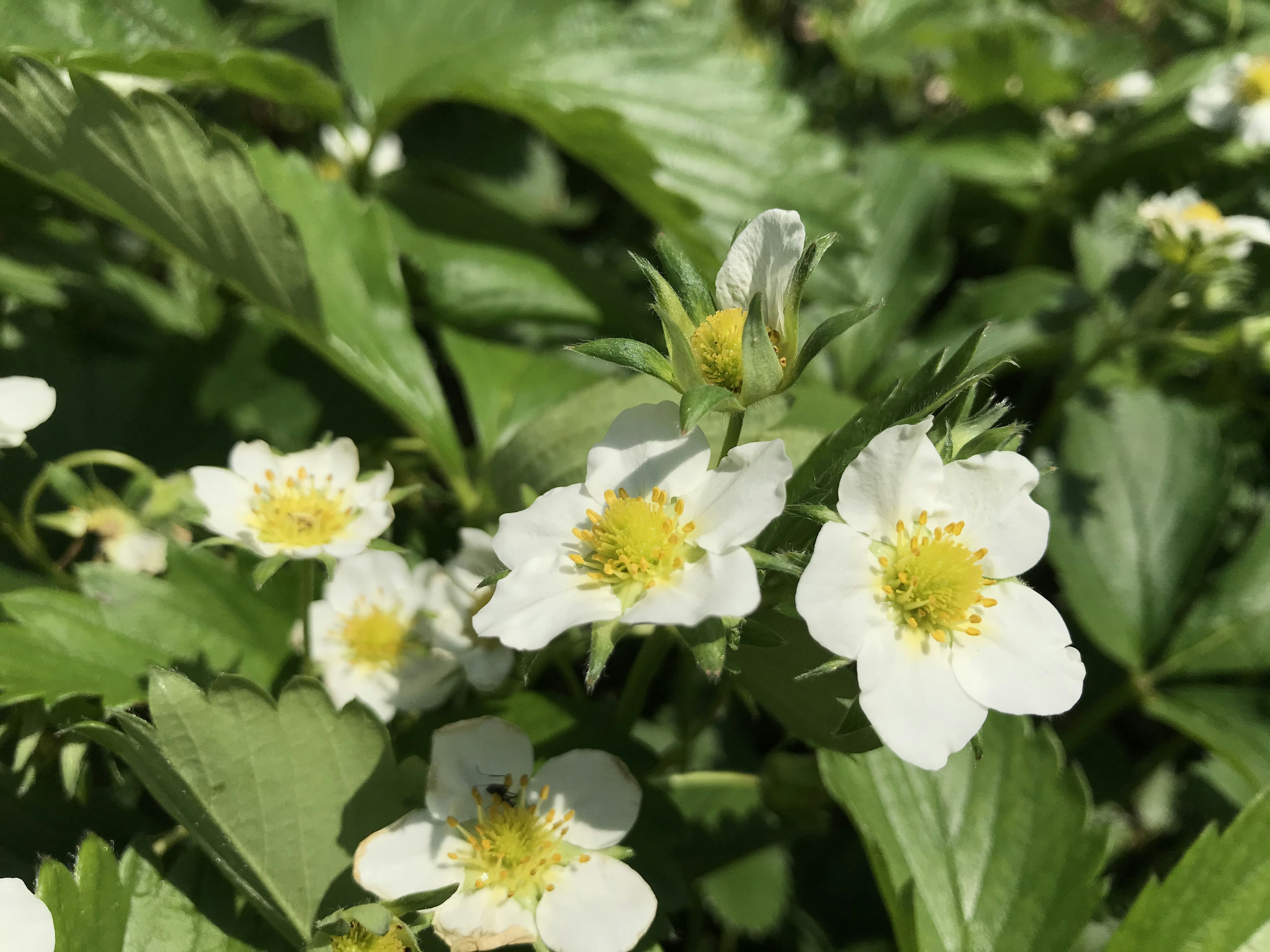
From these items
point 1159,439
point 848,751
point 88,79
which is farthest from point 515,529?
point 1159,439

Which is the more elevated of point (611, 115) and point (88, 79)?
point (88, 79)

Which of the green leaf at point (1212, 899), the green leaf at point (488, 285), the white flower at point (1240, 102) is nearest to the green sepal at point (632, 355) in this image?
the green leaf at point (1212, 899)

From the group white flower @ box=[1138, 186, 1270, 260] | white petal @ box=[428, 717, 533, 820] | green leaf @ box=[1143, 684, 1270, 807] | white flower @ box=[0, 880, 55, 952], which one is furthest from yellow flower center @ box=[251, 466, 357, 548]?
white flower @ box=[1138, 186, 1270, 260]

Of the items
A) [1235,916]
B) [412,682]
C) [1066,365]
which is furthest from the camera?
[1066,365]

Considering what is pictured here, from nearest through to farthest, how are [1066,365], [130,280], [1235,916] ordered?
[1235,916] → [130,280] → [1066,365]

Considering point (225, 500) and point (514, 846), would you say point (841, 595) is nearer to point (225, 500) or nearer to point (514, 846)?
point (514, 846)

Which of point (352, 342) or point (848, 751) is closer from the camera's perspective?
point (848, 751)

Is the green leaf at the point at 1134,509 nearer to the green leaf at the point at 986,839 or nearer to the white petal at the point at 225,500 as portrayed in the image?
the green leaf at the point at 986,839

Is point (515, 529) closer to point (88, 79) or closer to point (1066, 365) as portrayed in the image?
point (88, 79)
